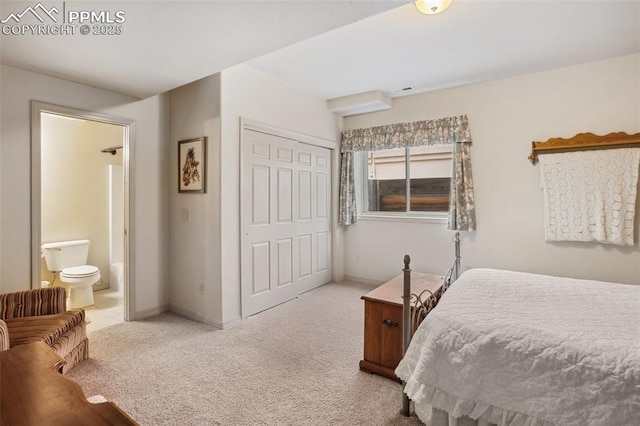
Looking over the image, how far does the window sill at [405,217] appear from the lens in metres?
4.12

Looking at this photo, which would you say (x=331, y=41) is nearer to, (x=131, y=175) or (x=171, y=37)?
(x=171, y=37)

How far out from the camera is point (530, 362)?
1.41 m

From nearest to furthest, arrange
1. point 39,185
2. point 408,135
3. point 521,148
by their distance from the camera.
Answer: point 39,185 → point 521,148 → point 408,135

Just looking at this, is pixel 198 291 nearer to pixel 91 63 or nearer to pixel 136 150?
pixel 136 150

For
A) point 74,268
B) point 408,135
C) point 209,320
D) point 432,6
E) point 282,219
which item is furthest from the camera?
point 408,135

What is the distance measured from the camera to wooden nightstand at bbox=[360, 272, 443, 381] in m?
2.15

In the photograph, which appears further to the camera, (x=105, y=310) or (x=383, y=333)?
(x=105, y=310)

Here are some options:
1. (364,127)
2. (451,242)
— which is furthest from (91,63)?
(451,242)

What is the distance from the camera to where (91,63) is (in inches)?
94.3

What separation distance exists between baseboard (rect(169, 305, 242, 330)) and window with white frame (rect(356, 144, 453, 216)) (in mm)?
2591

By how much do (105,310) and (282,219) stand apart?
227 centimetres

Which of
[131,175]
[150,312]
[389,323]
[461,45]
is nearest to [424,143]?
[461,45]

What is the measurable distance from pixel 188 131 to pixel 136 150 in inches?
22.1

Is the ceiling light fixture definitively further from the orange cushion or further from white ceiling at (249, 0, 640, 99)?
the orange cushion
